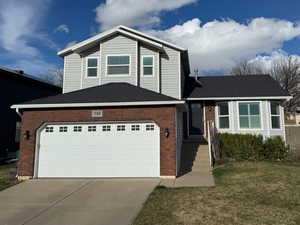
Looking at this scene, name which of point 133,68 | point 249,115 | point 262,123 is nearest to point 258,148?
point 262,123

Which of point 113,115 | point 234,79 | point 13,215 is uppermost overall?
point 234,79

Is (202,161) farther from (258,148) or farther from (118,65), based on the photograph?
(118,65)

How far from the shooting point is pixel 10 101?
1723 centimetres

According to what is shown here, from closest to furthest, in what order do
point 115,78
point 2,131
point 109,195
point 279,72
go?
point 109,195
point 115,78
point 2,131
point 279,72

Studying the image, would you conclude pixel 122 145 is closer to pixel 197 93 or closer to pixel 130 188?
pixel 130 188

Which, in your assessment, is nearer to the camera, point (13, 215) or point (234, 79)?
point (13, 215)

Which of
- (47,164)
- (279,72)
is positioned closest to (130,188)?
(47,164)

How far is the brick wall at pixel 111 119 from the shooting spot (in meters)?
9.34

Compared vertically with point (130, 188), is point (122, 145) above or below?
above

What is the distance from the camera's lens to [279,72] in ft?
118

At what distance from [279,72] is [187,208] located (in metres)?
36.8

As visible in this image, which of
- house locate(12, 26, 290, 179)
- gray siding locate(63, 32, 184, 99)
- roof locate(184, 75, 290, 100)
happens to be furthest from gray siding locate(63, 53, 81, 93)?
roof locate(184, 75, 290, 100)

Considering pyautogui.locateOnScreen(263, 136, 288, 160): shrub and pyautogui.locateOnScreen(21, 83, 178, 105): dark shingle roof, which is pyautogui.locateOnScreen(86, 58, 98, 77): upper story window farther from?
pyautogui.locateOnScreen(263, 136, 288, 160): shrub

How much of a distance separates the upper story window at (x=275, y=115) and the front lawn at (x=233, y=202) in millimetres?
5873
